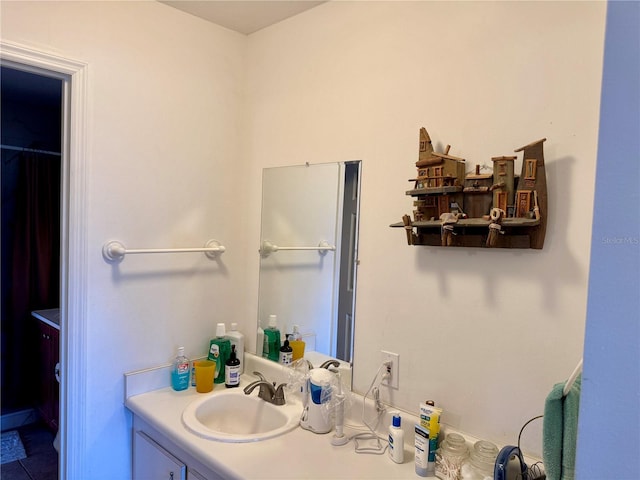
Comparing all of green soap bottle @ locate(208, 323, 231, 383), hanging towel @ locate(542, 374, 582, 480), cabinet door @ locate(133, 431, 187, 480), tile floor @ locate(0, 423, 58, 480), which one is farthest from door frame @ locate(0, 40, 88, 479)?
hanging towel @ locate(542, 374, 582, 480)

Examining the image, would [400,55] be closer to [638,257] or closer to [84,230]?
[638,257]

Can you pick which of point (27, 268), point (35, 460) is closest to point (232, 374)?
point (35, 460)

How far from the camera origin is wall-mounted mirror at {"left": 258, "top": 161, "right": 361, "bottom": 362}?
155cm

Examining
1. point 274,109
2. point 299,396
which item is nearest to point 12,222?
point 274,109

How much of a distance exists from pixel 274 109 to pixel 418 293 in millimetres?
995

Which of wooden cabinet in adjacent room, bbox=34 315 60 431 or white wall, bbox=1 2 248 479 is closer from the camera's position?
white wall, bbox=1 2 248 479

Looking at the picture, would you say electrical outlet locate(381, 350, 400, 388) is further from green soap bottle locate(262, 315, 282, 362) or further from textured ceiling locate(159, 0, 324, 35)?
textured ceiling locate(159, 0, 324, 35)

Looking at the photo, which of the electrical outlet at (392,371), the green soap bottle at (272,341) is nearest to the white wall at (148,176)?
the green soap bottle at (272,341)

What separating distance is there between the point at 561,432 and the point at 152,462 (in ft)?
4.51

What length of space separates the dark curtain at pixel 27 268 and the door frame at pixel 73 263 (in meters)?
1.76

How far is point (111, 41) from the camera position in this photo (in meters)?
1.54

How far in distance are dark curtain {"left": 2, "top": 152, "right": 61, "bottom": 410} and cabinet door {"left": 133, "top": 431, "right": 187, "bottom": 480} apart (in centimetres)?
181

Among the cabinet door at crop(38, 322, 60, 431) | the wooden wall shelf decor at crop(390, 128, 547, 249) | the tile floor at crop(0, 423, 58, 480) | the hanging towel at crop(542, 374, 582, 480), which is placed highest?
the wooden wall shelf decor at crop(390, 128, 547, 249)

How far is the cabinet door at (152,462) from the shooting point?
4.68 feet
